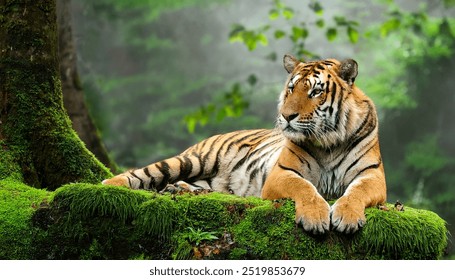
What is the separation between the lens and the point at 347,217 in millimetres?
3771

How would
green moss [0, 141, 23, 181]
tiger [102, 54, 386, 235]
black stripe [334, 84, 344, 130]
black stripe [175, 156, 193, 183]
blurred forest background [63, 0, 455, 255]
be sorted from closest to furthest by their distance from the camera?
tiger [102, 54, 386, 235] < black stripe [334, 84, 344, 130] < green moss [0, 141, 23, 181] < black stripe [175, 156, 193, 183] < blurred forest background [63, 0, 455, 255]

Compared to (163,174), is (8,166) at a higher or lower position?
higher

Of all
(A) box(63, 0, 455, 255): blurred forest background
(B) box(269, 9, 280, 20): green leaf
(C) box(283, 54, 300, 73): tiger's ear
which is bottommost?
(A) box(63, 0, 455, 255): blurred forest background

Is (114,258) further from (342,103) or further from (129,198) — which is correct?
(342,103)

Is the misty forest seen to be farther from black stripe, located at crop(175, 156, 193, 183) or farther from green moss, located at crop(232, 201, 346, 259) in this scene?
black stripe, located at crop(175, 156, 193, 183)

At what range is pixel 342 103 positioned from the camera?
4.45 meters

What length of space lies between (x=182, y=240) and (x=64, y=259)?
718 mm

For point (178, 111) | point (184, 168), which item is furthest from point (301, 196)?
point (178, 111)

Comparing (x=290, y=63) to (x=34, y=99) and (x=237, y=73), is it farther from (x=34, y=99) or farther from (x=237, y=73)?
(x=237, y=73)

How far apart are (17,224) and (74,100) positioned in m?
3.31

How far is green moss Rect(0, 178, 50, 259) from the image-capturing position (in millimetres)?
3938

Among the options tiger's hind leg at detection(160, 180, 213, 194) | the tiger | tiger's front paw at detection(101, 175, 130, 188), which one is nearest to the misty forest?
the tiger

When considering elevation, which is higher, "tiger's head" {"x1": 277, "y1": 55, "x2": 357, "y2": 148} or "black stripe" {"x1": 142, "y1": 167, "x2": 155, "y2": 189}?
"tiger's head" {"x1": 277, "y1": 55, "x2": 357, "y2": 148}

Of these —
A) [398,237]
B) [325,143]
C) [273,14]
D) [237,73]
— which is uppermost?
[273,14]
